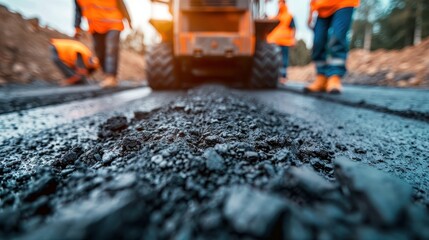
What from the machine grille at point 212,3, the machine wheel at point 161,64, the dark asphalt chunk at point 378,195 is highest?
the machine grille at point 212,3

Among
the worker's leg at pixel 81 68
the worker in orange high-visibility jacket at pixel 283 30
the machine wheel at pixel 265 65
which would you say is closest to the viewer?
the machine wheel at pixel 265 65

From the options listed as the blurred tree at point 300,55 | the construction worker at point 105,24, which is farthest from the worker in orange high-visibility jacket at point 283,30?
the blurred tree at point 300,55

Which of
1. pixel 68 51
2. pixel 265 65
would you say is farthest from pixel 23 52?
pixel 265 65

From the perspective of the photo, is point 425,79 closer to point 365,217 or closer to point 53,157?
point 365,217

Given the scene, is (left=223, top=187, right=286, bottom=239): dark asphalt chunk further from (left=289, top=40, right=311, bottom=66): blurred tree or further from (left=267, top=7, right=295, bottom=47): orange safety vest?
(left=289, top=40, right=311, bottom=66): blurred tree

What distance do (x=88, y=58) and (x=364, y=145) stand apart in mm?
7103

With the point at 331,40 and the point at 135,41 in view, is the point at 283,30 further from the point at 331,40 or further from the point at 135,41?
the point at 135,41

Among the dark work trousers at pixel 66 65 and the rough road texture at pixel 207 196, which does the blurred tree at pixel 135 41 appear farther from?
the rough road texture at pixel 207 196

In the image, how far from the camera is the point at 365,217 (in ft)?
1.42

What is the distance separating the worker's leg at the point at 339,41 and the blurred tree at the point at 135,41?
29902 millimetres

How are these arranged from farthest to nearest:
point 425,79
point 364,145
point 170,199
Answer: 1. point 425,79
2. point 364,145
3. point 170,199

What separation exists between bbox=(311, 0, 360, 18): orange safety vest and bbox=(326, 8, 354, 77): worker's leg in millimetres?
67

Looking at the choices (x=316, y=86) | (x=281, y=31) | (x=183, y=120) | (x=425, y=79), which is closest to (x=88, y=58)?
(x=281, y=31)

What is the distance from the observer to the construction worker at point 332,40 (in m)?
3.07
